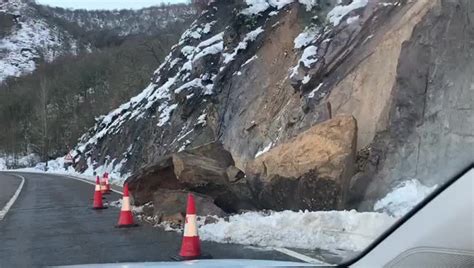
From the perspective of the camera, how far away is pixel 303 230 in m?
8.78

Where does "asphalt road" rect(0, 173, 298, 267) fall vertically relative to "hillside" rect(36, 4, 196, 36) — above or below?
below

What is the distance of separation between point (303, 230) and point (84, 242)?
10.8 ft

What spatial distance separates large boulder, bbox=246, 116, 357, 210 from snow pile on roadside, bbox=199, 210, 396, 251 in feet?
3.80

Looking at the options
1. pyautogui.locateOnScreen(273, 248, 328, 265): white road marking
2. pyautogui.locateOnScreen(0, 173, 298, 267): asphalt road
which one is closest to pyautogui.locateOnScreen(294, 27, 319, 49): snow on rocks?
pyautogui.locateOnScreen(0, 173, 298, 267): asphalt road

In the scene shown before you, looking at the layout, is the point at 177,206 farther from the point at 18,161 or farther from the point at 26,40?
the point at 26,40

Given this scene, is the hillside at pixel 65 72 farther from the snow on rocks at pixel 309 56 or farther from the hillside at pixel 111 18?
the snow on rocks at pixel 309 56

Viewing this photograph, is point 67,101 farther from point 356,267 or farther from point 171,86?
point 356,267

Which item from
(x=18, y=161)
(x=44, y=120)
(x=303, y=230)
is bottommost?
(x=303, y=230)

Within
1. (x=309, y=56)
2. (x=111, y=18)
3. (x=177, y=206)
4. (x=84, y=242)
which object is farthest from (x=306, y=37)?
(x=111, y=18)

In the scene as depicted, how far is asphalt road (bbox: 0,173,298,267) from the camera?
8.14m

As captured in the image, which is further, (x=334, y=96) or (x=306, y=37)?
(x=306, y=37)

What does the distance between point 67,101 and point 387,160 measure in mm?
82117

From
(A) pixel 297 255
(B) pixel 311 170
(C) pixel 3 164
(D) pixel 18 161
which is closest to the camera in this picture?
(A) pixel 297 255

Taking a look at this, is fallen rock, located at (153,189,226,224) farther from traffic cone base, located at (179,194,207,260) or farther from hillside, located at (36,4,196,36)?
hillside, located at (36,4,196,36)
